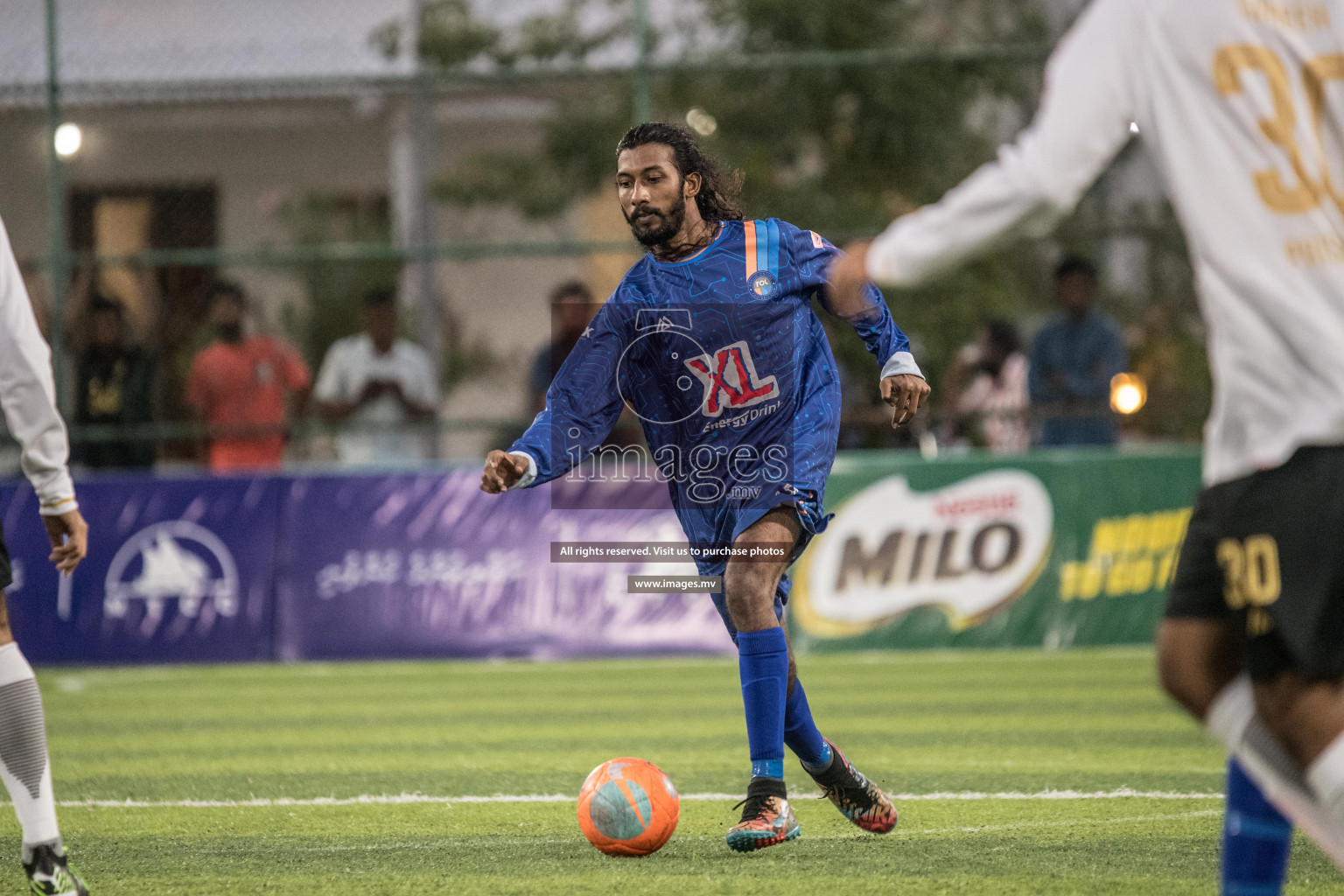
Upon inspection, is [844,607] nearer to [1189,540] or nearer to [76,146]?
[76,146]

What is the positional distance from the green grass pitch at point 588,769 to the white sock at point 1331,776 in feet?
4.95

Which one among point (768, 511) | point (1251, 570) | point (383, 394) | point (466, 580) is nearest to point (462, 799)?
point (768, 511)

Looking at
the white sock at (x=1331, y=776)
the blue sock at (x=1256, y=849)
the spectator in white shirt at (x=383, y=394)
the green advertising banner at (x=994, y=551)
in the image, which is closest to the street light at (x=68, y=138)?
the spectator in white shirt at (x=383, y=394)

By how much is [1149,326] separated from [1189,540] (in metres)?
10.9

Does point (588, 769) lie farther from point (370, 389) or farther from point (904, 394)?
point (370, 389)

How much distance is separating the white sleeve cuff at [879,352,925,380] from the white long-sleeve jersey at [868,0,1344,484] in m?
2.07

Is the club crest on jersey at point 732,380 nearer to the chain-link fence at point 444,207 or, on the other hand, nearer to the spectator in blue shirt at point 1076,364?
the chain-link fence at point 444,207

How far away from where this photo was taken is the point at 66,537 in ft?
15.4

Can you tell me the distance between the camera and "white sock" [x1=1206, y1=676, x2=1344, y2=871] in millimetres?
3002

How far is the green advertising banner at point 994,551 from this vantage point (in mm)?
11789

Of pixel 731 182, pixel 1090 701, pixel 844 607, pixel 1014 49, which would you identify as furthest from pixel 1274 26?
pixel 1014 49

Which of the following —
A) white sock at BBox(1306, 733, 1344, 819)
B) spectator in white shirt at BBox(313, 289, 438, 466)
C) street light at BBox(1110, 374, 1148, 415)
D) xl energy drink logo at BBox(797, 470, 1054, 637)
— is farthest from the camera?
spectator in white shirt at BBox(313, 289, 438, 466)

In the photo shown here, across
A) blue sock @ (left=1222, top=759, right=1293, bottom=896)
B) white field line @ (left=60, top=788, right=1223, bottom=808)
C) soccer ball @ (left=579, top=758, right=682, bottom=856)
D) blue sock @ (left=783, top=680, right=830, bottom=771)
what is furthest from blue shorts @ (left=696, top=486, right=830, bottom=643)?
blue sock @ (left=1222, top=759, right=1293, bottom=896)

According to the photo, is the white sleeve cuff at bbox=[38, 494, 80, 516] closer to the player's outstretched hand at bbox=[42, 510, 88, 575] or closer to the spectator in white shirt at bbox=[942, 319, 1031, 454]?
the player's outstretched hand at bbox=[42, 510, 88, 575]
